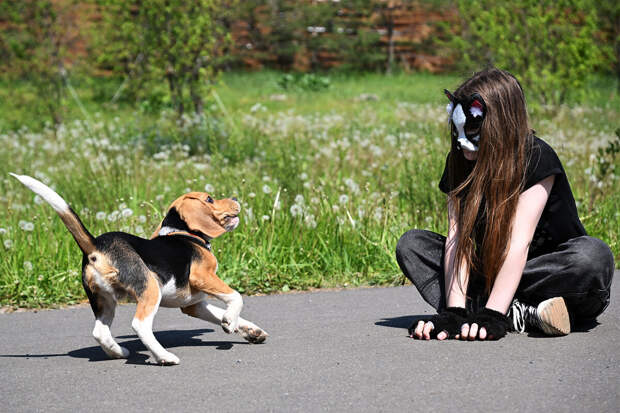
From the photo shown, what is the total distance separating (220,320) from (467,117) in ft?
5.14

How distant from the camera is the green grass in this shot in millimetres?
5518

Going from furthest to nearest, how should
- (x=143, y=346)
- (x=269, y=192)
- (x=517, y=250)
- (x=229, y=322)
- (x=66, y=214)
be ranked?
(x=269, y=192) → (x=143, y=346) → (x=517, y=250) → (x=229, y=322) → (x=66, y=214)

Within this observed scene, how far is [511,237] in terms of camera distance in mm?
3881

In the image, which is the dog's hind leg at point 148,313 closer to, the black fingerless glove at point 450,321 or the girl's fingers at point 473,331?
the black fingerless glove at point 450,321

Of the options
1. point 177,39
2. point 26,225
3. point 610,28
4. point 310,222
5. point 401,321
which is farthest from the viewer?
point 610,28

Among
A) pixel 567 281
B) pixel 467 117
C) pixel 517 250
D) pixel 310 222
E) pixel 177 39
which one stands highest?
pixel 467 117

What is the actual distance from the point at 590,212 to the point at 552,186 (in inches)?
98.0

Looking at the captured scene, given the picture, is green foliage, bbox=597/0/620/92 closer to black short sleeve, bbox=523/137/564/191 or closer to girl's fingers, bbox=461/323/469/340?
black short sleeve, bbox=523/137/564/191

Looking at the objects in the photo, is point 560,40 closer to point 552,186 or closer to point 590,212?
point 590,212

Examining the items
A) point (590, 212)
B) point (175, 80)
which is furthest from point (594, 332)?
point (175, 80)

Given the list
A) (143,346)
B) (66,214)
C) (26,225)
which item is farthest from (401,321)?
(26,225)

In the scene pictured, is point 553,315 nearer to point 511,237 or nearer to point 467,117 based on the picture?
point 511,237

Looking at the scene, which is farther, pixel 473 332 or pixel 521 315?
pixel 521 315

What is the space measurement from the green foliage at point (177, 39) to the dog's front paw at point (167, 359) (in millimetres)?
6805
